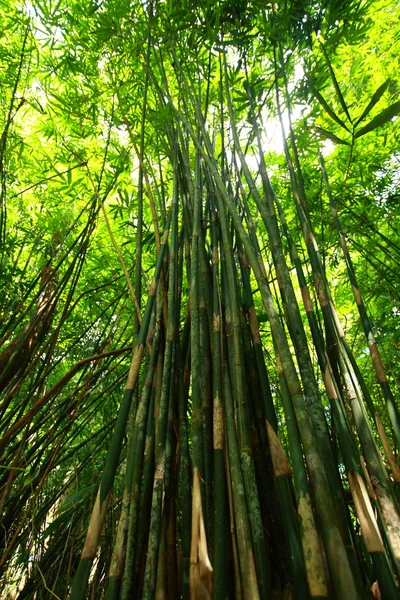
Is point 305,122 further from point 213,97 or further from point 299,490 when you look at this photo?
point 299,490

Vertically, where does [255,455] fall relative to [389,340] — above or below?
below

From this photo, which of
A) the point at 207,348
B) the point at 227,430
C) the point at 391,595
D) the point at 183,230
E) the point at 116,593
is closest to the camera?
the point at 391,595

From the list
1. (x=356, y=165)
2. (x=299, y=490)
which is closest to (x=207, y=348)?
(x=299, y=490)

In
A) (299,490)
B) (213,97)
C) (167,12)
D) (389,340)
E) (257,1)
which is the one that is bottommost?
(299,490)

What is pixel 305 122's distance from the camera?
1949 millimetres

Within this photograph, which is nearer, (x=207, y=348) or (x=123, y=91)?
(x=207, y=348)

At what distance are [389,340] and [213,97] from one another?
6.51 feet

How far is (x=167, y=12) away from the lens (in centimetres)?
149

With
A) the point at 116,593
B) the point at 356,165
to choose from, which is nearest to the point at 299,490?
the point at 116,593

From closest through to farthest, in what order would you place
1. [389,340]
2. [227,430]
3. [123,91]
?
[227,430] < [123,91] < [389,340]

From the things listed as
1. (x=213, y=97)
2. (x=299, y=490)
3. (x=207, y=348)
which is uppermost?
(x=213, y=97)

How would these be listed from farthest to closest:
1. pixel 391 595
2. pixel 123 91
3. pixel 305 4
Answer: pixel 123 91 < pixel 305 4 < pixel 391 595

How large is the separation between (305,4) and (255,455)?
1.66 metres

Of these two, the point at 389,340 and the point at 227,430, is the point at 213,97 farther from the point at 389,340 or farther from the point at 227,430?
the point at 389,340
